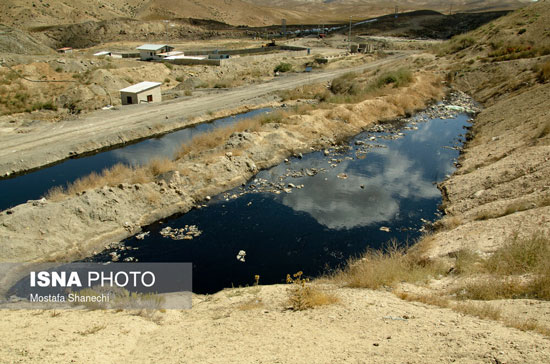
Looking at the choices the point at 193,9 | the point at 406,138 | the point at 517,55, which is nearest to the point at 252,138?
the point at 406,138

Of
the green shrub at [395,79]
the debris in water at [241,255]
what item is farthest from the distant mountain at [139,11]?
the debris in water at [241,255]

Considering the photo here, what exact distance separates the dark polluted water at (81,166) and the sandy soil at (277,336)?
562 inches

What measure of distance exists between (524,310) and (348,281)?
4.78m

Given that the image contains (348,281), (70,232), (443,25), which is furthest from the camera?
(443,25)

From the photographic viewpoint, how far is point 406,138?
33094 millimetres

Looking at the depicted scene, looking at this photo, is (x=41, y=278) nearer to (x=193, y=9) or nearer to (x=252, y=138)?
(x=252, y=138)

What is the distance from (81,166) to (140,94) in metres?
16.6

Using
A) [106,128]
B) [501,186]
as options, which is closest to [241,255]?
[501,186]

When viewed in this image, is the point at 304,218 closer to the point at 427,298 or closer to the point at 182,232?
the point at 182,232

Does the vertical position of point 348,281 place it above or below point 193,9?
below

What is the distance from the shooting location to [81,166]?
90.1 feet

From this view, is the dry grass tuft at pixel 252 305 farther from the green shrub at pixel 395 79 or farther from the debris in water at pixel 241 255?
the green shrub at pixel 395 79

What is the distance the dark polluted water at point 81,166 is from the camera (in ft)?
74.5

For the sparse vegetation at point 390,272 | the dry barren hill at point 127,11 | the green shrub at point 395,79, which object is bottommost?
the sparse vegetation at point 390,272
